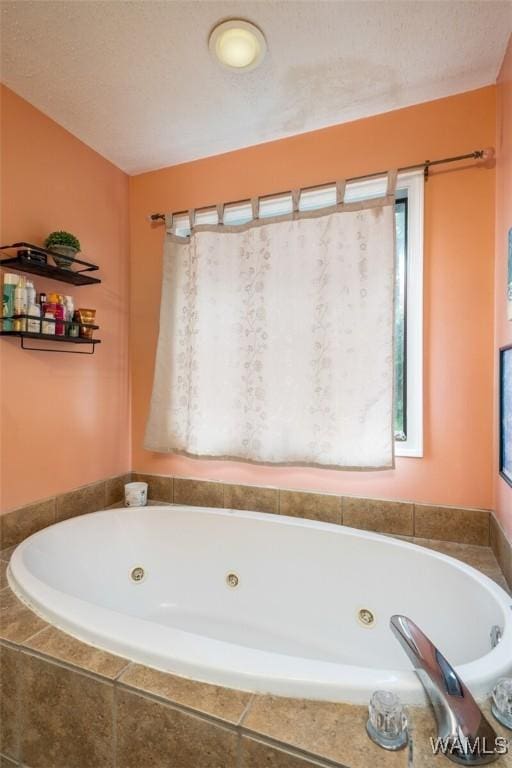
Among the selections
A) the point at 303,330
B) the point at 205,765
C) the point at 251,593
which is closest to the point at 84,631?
the point at 205,765

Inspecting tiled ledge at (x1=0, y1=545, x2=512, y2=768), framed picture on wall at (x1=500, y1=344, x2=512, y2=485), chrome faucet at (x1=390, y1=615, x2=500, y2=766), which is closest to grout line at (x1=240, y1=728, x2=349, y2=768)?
tiled ledge at (x1=0, y1=545, x2=512, y2=768)

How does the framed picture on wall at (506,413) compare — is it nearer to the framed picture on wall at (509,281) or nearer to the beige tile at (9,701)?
the framed picture on wall at (509,281)

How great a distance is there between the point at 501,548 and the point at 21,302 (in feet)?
6.94

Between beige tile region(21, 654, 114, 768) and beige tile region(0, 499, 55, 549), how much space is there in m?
0.75

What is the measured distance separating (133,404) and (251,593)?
1260 millimetres

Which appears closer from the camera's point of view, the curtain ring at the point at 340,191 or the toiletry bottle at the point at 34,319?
the toiletry bottle at the point at 34,319

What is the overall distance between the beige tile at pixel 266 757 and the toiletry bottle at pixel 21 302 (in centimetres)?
154

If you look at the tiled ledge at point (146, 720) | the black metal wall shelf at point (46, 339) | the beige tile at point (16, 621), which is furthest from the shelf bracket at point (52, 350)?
the tiled ledge at point (146, 720)

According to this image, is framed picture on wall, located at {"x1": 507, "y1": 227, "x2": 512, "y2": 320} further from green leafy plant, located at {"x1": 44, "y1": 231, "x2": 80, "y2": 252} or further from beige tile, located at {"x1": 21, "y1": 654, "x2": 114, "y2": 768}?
green leafy plant, located at {"x1": 44, "y1": 231, "x2": 80, "y2": 252}

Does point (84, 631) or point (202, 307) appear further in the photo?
point (202, 307)

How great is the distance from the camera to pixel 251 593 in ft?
5.72

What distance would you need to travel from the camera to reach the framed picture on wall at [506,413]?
1.29m

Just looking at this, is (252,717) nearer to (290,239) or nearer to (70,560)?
(70,560)

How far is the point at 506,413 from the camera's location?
1.33 m
